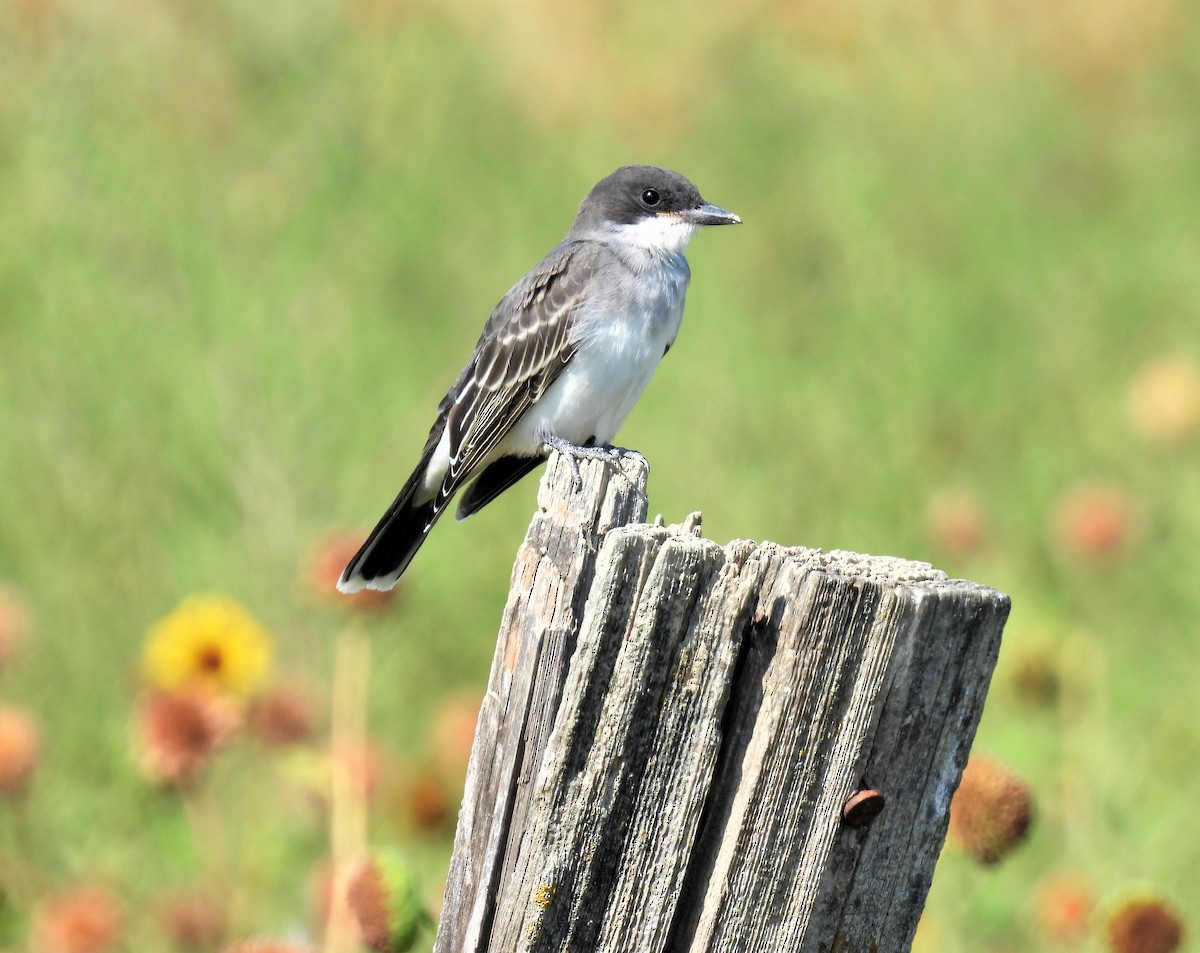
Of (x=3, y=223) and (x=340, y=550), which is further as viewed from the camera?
(x=3, y=223)

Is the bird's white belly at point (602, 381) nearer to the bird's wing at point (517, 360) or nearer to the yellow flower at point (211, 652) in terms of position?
the bird's wing at point (517, 360)

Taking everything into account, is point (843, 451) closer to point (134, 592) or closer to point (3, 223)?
point (134, 592)

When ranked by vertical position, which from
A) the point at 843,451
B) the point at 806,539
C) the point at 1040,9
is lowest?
the point at 806,539

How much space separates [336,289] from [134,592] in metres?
1.68

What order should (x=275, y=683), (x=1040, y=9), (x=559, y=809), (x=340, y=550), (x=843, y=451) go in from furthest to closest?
1. (x=1040, y=9)
2. (x=843, y=451)
3. (x=275, y=683)
4. (x=340, y=550)
5. (x=559, y=809)

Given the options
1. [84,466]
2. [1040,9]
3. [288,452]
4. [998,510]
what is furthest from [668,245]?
[1040,9]

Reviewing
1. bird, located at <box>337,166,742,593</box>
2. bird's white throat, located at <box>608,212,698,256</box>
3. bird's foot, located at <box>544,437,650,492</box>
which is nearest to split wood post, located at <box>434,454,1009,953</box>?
bird's foot, located at <box>544,437,650,492</box>

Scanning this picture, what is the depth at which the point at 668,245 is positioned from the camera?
5.56 meters

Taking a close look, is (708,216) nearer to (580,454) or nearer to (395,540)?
(580,454)

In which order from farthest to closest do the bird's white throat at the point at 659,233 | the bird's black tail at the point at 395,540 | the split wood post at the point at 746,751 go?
the bird's white throat at the point at 659,233 < the bird's black tail at the point at 395,540 < the split wood post at the point at 746,751

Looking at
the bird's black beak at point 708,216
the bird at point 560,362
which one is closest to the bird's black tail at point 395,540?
the bird at point 560,362

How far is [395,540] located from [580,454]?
85cm

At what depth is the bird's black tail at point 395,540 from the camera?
4406mm

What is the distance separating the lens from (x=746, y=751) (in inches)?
93.0
